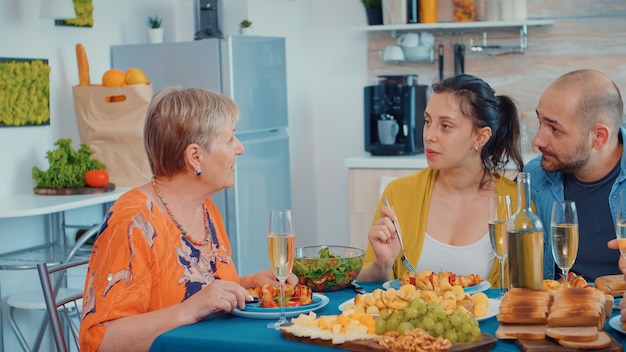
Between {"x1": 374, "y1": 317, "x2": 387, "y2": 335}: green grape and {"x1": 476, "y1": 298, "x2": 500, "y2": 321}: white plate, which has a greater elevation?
{"x1": 374, "y1": 317, "x2": 387, "y2": 335}: green grape

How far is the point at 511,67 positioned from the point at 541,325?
356cm

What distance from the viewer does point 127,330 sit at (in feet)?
6.43

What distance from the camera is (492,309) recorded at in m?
1.98

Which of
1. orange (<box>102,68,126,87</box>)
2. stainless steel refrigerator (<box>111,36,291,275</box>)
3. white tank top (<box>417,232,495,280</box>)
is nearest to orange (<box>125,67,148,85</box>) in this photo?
orange (<box>102,68,126,87</box>)

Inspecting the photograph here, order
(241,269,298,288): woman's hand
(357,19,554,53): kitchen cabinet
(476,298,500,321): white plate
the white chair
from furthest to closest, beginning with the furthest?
(357,19,554,53): kitchen cabinet, the white chair, (241,269,298,288): woman's hand, (476,298,500,321): white plate

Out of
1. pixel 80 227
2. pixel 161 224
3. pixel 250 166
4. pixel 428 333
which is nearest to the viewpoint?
pixel 428 333

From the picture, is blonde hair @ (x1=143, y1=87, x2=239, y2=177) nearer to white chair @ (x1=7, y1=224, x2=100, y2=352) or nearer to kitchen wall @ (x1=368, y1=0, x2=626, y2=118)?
white chair @ (x1=7, y1=224, x2=100, y2=352)

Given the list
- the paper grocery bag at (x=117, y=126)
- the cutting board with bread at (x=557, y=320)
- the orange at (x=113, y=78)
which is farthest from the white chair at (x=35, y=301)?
the cutting board with bread at (x=557, y=320)

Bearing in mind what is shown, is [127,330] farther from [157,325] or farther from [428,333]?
[428,333]

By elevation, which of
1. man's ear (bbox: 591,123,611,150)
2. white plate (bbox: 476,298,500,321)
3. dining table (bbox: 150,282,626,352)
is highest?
man's ear (bbox: 591,123,611,150)

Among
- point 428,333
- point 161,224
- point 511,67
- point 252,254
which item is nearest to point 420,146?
point 511,67

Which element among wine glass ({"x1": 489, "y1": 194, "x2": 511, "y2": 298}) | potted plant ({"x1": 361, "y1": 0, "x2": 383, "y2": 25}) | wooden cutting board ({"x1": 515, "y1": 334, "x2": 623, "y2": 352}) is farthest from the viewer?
potted plant ({"x1": 361, "y1": 0, "x2": 383, "y2": 25})

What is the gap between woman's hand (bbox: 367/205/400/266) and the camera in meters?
2.35

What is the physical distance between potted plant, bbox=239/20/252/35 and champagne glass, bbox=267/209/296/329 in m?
2.96
